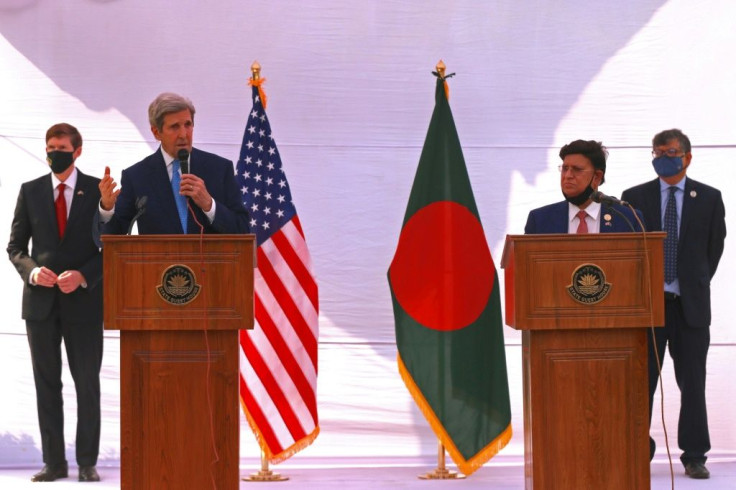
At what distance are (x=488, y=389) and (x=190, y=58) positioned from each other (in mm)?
2243

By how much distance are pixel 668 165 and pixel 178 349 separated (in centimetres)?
264

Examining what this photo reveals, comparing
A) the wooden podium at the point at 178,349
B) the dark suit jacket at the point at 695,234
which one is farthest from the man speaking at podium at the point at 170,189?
the dark suit jacket at the point at 695,234

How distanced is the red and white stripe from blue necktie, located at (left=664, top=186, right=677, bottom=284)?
1.58m

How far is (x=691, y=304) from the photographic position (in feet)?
16.8

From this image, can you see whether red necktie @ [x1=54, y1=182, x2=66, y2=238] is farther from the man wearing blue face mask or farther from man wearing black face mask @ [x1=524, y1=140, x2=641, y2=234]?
the man wearing blue face mask

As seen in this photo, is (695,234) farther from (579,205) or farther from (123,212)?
(123,212)

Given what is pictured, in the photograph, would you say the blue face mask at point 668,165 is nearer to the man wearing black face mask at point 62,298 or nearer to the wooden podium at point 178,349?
the wooden podium at point 178,349

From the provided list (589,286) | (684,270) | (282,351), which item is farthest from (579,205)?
(282,351)

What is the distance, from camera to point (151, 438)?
3453 millimetres

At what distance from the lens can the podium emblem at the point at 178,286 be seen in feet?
11.3

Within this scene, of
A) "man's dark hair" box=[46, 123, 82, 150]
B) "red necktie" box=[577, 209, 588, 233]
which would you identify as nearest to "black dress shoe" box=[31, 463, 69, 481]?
"man's dark hair" box=[46, 123, 82, 150]

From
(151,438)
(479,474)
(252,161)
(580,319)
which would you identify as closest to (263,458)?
(479,474)

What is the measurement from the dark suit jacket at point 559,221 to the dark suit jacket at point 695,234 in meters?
0.88

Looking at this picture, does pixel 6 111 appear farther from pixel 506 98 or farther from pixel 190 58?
pixel 506 98
